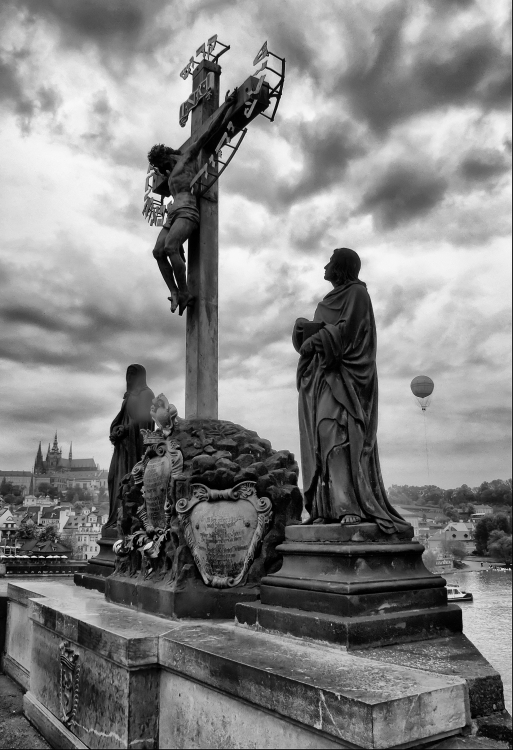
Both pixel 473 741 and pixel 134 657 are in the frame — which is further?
pixel 134 657

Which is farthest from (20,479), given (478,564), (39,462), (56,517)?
(478,564)

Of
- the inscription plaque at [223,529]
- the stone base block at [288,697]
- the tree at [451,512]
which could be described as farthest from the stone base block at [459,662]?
the tree at [451,512]

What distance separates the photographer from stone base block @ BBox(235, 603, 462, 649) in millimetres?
3619

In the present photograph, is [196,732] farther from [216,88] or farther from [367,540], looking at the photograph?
[216,88]

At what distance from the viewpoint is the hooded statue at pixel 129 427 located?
28.3 ft

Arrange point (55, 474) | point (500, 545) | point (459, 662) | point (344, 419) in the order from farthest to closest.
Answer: point (55, 474)
point (500, 545)
point (344, 419)
point (459, 662)

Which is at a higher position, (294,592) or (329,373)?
(329,373)

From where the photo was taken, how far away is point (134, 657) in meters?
4.09

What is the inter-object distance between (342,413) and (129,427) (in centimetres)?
491

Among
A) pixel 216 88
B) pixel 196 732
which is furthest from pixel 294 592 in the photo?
pixel 216 88

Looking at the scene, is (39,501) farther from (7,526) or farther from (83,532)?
(83,532)

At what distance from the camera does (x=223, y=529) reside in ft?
17.8

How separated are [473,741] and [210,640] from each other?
182 centimetres

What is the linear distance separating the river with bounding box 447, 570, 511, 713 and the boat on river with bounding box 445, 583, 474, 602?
0.05m
